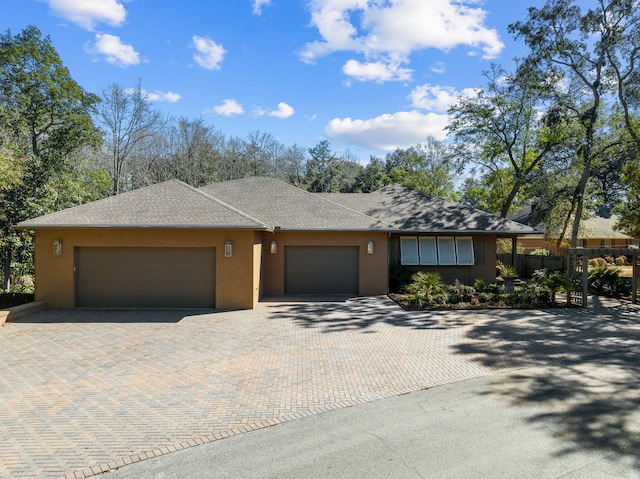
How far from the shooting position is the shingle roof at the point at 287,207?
1477 centimetres

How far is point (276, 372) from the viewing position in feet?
23.0

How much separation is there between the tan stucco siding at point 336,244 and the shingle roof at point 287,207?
447 millimetres

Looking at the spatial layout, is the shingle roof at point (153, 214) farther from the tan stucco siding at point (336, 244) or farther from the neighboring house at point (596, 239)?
the neighboring house at point (596, 239)

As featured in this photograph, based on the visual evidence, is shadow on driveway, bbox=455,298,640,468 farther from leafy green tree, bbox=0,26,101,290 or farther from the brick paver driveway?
leafy green tree, bbox=0,26,101,290

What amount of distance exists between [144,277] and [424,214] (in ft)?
39.4

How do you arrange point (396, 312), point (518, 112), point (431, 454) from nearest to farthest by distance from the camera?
point (431, 454) < point (396, 312) < point (518, 112)

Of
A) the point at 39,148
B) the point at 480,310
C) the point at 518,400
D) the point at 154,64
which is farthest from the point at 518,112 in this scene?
the point at 39,148

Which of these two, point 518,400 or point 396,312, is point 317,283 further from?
point 518,400

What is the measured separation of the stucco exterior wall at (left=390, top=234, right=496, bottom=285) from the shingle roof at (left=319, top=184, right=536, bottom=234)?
2.43ft

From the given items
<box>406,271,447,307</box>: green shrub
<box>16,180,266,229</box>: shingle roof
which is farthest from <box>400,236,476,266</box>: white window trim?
<box>16,180,266,229</box>: shingle roof

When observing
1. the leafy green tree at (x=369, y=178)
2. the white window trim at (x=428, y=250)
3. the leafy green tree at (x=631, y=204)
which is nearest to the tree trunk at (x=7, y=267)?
the white window trim at (x=428, y=250)

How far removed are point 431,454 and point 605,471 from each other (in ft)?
5.48

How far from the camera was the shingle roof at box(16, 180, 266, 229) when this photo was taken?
1155 cm

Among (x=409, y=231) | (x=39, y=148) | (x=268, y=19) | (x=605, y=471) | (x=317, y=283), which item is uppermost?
(x=268, y=19)
